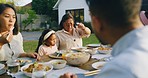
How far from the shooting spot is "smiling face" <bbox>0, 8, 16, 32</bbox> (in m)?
2.74

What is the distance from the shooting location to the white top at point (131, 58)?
673 mm

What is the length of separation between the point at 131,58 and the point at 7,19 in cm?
239

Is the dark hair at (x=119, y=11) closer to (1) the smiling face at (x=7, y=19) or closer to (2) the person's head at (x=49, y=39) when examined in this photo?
(1) the smiling face at (x=7, y=19)

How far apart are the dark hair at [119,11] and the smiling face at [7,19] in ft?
7.17

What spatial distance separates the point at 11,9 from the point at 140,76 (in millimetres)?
2530

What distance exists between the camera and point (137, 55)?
714 millimetres

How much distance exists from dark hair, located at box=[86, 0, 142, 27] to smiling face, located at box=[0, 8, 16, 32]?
2.19m

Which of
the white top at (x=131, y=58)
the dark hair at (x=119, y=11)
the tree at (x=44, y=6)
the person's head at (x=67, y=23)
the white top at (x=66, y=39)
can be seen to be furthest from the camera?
the tree at (x=44, y=6)

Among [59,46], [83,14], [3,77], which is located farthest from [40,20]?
[3,77]

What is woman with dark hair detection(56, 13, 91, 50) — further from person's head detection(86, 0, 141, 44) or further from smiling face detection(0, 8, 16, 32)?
person's head detection(86, 0, 141, 44)

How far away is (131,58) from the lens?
70 centimetres

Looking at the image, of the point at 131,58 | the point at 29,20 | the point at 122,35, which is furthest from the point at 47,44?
the point at 29,20

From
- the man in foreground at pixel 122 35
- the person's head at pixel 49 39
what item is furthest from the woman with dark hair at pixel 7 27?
the man in foreground at pixel 122 35

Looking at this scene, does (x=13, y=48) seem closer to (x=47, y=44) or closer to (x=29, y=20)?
(x=47, y=44)
